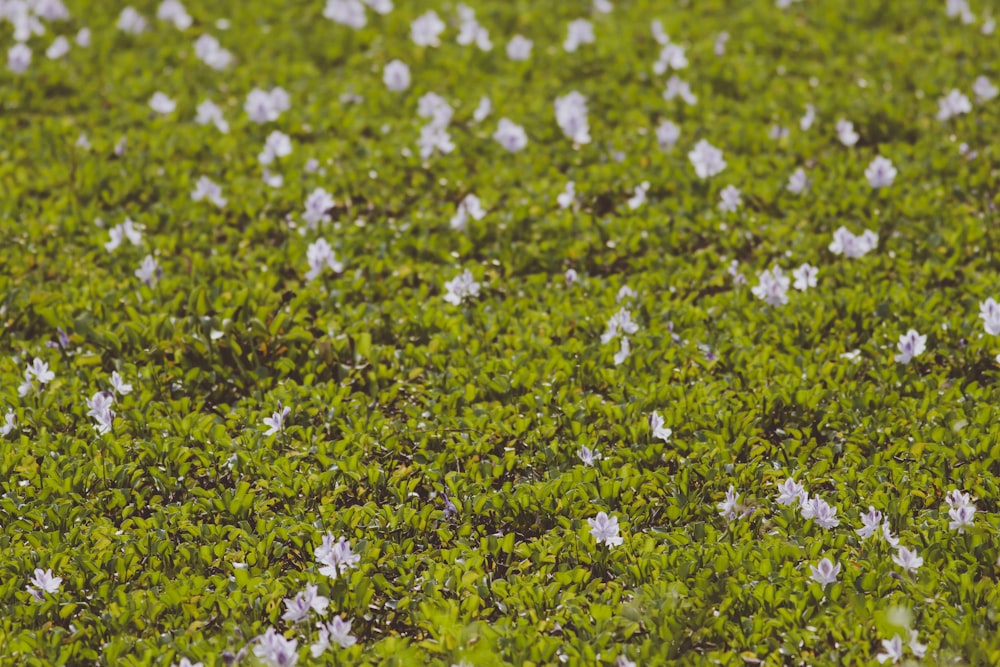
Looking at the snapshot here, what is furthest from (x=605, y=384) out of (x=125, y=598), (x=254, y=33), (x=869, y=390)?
(x=254, y=33)

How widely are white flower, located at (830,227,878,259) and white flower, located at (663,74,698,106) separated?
1.71 meters

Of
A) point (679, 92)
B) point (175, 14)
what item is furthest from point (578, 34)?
point (175, 14)

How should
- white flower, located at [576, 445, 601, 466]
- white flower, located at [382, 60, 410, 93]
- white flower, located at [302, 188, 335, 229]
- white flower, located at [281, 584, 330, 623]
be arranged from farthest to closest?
1. white flower, located at [382, 60, 410, 93]
2. white flower, located at [302, 188, 335, 229]
3. white flower, located at [576, 445, 601, 466]
4. white flower, located at [281, 584, 330, 623]

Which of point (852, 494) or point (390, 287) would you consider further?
point (390, 287)

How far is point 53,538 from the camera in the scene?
3.38 meters

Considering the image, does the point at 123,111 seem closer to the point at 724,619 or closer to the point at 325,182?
the point at 325,182

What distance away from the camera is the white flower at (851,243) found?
4.70m

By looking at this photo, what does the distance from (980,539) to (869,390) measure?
0.83 meters

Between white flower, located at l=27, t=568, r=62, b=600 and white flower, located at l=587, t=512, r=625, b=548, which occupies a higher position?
white flower, located at l=587, t=512, r=625, b=548

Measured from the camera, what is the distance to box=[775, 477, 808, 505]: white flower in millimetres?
3465

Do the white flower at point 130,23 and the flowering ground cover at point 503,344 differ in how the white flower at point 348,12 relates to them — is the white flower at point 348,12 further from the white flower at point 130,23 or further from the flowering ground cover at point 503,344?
the white flower at point 130,23

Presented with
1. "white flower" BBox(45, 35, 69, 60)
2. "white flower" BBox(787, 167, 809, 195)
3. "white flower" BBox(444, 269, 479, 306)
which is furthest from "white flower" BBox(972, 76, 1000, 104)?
"white flower" BBox(45, 35, 69, 60)

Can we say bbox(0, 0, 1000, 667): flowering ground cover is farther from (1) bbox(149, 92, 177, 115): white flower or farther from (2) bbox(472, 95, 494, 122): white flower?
(2) bbox(472, 95, 494, 122): white flower

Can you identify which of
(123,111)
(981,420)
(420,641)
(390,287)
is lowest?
(420,641)
